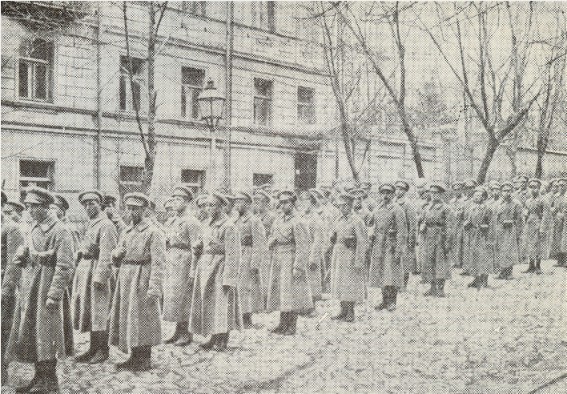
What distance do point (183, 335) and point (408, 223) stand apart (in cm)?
398

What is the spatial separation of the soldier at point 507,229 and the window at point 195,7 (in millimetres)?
5929

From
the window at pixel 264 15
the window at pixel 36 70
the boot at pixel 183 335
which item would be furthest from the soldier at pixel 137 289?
the window at pixel 264 15

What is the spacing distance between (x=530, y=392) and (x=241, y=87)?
7833 mm

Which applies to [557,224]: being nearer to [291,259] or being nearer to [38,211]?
[291,259]

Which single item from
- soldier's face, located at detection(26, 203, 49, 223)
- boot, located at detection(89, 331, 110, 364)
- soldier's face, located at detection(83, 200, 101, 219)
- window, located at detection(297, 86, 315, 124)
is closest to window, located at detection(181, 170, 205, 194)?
soldier's face, located at detection(83, 200, 101, 219)

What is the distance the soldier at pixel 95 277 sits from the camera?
5234mm

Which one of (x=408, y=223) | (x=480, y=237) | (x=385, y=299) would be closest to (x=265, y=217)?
(x=385, y=299)

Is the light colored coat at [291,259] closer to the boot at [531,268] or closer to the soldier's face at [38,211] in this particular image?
the soldier's face at [38,211]

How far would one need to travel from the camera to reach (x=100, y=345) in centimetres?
533

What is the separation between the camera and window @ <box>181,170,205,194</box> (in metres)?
7.85

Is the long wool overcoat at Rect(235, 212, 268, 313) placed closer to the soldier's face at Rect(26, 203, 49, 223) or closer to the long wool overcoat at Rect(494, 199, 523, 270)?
the soldier's face at Rect(26, 203, 49, 223)

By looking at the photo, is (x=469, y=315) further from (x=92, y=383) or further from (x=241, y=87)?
(x=241, y=87)

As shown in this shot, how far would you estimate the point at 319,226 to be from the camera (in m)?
8.27

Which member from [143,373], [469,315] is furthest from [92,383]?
[469,315]
